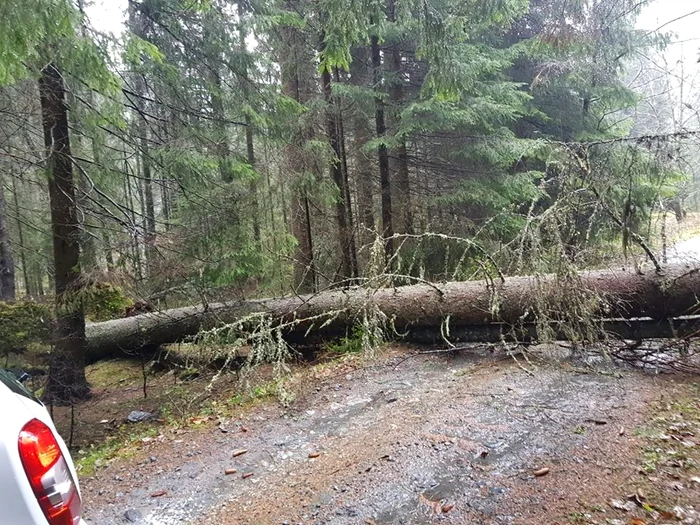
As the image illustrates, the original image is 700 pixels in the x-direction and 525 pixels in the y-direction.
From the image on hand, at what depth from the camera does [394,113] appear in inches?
408

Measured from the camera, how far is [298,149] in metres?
9.98

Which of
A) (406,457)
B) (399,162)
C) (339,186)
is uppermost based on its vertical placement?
(399,162)

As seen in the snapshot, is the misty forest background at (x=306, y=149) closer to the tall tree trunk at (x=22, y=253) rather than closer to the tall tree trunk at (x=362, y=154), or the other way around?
the tall tree trunk at (x=362, y=154)

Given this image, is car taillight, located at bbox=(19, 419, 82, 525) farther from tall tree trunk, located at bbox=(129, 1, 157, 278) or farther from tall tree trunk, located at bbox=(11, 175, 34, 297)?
tall tree trunk, located at bbox=(11, 175, 34, 297)

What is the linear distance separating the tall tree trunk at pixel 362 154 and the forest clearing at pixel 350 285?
11 centimetres

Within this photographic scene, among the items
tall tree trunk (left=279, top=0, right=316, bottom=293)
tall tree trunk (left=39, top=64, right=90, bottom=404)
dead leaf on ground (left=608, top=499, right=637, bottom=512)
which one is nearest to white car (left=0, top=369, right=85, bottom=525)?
dead leaf on ground (left=608, top=499, right=637, bottom=512)

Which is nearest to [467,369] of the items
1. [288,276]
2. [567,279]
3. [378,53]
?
[567,279]

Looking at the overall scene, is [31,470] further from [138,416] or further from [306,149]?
[306,149]

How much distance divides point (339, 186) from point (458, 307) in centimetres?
603

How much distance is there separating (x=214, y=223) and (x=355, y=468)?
5.30 meters

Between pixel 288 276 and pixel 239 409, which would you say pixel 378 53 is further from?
pixel 239 409

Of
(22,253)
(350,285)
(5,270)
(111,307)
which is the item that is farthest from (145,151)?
(22,253)

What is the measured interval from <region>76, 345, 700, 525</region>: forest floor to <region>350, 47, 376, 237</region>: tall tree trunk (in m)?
6.67

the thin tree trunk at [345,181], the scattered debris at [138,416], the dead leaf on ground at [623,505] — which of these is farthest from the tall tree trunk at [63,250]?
the dead leaf on ground at [623,505]
